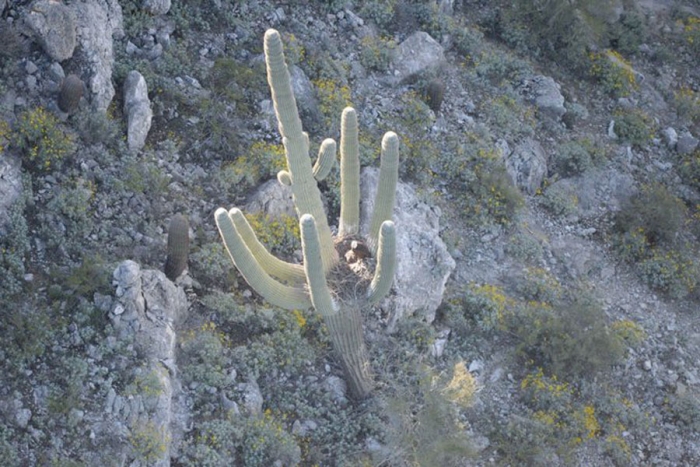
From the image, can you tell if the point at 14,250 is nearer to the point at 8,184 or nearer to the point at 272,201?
the point at 8,184

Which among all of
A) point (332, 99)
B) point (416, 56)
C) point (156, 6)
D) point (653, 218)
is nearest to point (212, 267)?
point (332, 99)

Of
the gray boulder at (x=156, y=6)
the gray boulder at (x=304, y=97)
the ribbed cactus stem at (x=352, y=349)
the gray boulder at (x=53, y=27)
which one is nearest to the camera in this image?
the ribbed cactus stem at (x=352, y=349)

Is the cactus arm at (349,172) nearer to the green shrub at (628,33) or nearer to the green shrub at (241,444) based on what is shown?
the green shrub at (241,444)

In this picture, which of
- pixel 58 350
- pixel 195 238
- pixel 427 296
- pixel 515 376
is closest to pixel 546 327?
pixel 515 376

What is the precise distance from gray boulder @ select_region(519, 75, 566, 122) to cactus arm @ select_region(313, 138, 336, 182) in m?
6.24

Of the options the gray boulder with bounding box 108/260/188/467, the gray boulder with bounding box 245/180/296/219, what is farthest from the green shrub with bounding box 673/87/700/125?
the gray boulder with bounding box 108/260/188/467

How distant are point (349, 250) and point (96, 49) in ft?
13.6

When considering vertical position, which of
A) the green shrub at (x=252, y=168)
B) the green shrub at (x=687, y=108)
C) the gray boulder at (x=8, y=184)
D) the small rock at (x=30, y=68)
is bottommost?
the green shrub at (x=687, y=108)

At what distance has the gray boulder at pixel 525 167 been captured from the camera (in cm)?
1303

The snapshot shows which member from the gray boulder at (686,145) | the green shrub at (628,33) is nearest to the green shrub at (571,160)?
the gray boulder at (686,145)

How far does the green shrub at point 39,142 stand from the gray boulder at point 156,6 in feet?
8.57

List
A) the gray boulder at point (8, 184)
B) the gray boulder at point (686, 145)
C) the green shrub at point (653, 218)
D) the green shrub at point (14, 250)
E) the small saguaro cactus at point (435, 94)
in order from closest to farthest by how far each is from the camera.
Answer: the green shrub at point (14, 250) → the gray boulder at point (8, 184) → the green shrub at point (653, 218) → the small saguaro cactus at point (435, 94) → the gray boulder at point (686, 145)

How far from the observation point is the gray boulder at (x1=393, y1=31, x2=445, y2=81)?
523 inches

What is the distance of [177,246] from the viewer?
30.5ft
